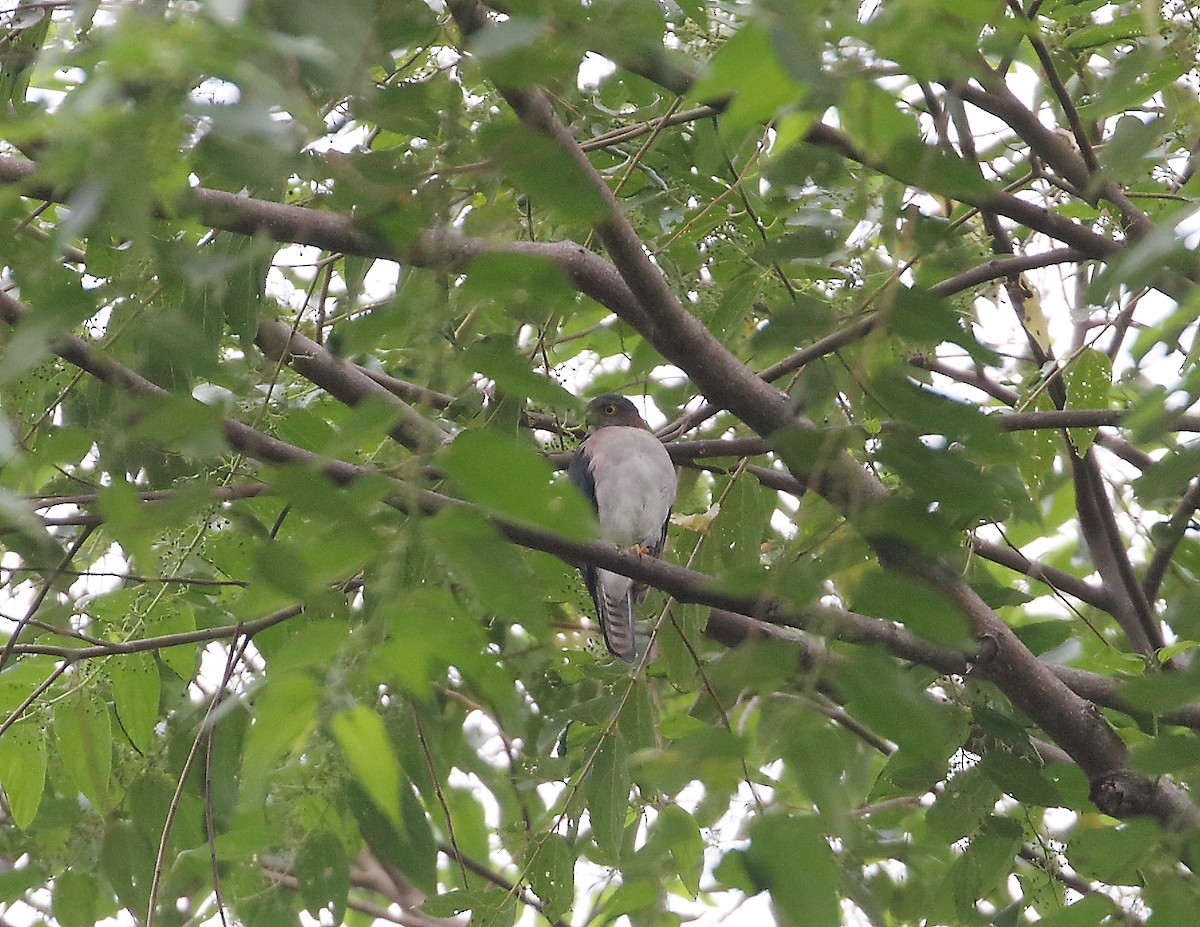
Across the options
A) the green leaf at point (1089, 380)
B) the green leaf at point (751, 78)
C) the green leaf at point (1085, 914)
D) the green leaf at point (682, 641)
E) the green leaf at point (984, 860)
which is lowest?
the green leaf at point (1085, 914)

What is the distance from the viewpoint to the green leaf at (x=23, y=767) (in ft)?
9.93

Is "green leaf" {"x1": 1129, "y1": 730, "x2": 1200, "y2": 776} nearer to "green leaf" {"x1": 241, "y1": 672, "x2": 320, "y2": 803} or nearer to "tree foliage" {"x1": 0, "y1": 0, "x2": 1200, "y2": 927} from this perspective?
"tree foliage" {"x1": 0, "y1": 0, "x2": 1200, "y2": 927}

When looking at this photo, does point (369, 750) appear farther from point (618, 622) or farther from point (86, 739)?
point (618, 622)

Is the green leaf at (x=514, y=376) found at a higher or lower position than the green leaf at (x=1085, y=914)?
higher

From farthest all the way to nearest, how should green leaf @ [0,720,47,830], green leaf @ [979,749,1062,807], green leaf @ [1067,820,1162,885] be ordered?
1. green leaf @ [0,720,47,830]
2. green leaf @ [979,749,1062,807]
3. green leaf @ [1067,820,1162,885]

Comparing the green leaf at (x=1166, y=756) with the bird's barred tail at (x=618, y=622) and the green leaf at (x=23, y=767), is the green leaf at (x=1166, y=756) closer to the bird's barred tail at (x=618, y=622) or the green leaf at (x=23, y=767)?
the bird's barred tail at (x=618, y=622)

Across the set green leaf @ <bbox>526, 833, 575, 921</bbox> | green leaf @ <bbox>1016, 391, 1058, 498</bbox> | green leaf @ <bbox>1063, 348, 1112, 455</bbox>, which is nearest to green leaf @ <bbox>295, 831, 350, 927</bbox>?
green leaf @ <bbox>526, 833, 575, 921</bbox>

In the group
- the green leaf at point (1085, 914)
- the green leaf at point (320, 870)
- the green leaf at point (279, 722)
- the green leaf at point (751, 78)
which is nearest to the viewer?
the green leaf at point (751, 78)

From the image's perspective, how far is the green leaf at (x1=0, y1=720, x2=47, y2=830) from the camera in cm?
303

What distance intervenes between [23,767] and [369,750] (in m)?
2.06

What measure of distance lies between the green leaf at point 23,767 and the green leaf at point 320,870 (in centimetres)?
73

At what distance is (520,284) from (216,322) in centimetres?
122

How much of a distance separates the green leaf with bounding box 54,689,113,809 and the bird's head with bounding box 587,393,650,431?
2547 millimetres

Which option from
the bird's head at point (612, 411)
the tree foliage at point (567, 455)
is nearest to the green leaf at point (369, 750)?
the tree foliage at point (567, 455)
